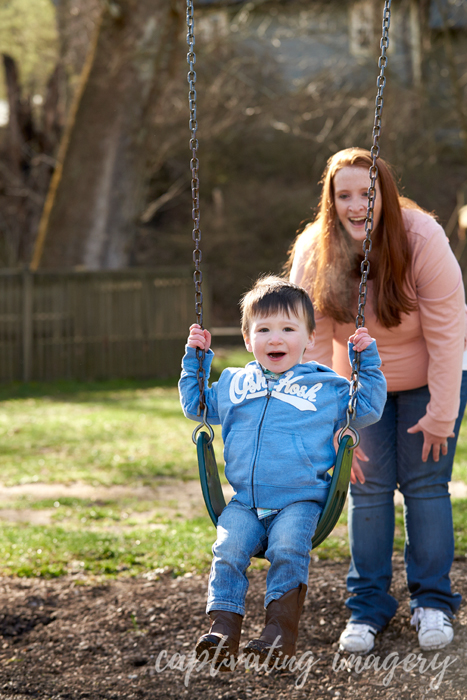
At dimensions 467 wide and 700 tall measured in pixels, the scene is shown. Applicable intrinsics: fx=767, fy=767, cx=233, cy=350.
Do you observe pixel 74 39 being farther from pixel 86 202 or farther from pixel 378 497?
pixel 378 497

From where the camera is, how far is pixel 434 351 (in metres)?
2.86

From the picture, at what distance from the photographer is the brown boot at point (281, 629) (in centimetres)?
214

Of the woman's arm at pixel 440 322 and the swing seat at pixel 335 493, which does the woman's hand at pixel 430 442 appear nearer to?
the woman's arm at pixel 440 322

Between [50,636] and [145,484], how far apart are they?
267 cm

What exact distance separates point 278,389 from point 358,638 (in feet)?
3.71

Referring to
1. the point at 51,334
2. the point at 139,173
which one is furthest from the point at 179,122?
the point at 51,334

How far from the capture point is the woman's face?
282cm

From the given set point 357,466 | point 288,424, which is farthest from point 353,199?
point 357,466

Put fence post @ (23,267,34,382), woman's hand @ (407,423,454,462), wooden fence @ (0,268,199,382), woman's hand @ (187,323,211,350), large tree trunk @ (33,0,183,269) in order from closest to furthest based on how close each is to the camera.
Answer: woman's hand @ (187,323,211,350), woman's hand @ (407,423,454,462), fence post @ (23,267,34,382), wooden fence @ (0,268,199,382), large tree trunk @ (33,0,183,269)

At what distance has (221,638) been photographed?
2.20 m

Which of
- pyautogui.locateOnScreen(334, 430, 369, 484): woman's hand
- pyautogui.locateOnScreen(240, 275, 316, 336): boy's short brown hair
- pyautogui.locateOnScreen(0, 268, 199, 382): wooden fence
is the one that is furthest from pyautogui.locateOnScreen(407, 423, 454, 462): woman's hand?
pyautogui.locateOnScreen(0, 268, 199, 382): wooden fence

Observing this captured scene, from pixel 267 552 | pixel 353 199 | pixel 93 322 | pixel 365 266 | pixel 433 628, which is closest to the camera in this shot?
pixel 267 552

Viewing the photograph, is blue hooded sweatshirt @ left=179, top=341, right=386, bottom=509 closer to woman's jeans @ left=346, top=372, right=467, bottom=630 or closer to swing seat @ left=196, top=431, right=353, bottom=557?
swing seat @ left=196, top=431, right=353, bottom=557

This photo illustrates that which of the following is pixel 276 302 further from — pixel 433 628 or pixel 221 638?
pixel 433 628
